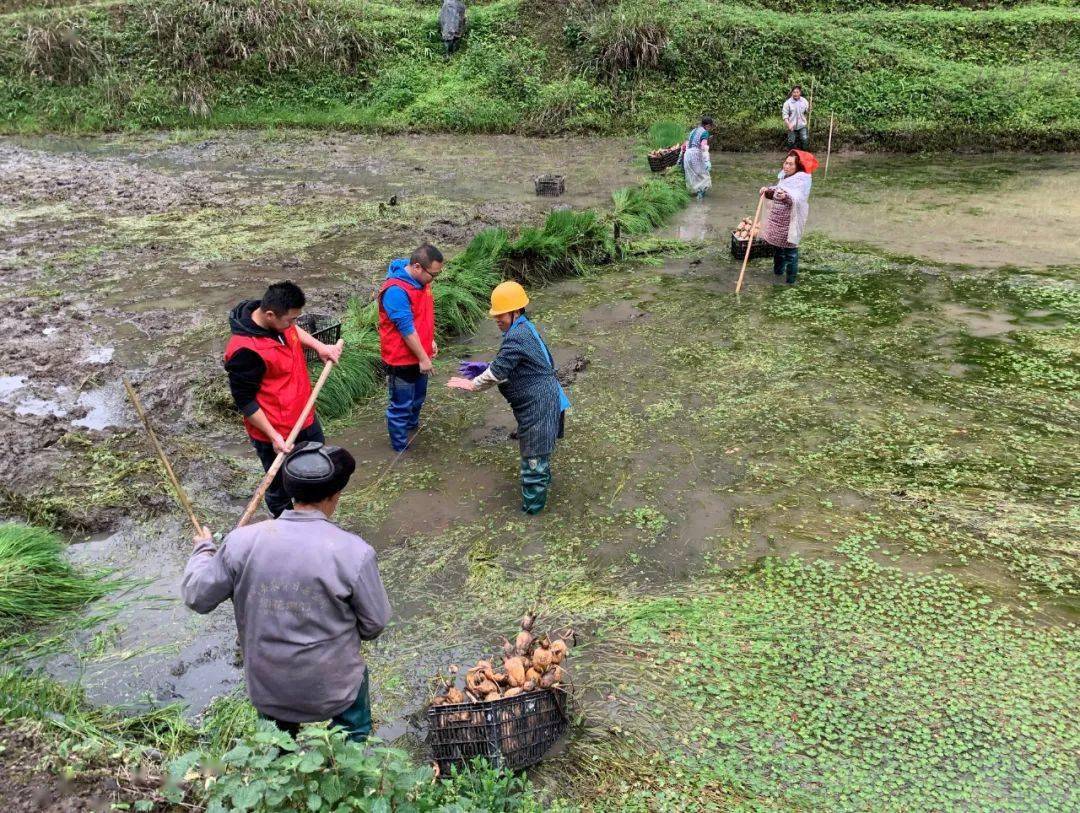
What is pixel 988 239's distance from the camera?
34.4 ft

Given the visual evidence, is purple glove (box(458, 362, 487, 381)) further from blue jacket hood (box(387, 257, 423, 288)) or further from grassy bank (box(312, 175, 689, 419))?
grassy bank (box(312, 175, 689, 419))

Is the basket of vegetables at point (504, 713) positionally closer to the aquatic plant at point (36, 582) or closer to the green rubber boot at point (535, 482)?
the green rubber boot at point (535, 482)

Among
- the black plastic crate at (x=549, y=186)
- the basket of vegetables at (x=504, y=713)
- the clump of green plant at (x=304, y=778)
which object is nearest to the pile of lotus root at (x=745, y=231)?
the black plastic crate at (x=549, y=186)

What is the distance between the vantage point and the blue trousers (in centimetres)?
585

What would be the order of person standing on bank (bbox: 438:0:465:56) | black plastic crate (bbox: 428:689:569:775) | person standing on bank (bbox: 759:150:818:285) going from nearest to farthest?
black plastic crate (bbox: 428:689:569:775) < person standing on bank (bbox: 759:150:818:285) < person standing on bank (bbox: 438:0:465:56)

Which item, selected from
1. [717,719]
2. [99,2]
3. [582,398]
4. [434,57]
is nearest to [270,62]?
[434,57]

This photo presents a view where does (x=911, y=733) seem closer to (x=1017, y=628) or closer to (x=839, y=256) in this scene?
(x=1017, y=628)

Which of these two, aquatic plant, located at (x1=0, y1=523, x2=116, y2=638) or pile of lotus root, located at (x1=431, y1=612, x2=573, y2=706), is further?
aquatic plant, located at (x1=0, y1=523, x2=116, y2=638)

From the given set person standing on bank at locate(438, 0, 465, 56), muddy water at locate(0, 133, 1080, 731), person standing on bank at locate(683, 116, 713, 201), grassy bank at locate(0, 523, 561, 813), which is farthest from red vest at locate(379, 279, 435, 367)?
person standing on bank at locate(438, 0, 465, 56)

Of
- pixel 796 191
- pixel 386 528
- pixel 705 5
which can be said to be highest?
pixel 705 5

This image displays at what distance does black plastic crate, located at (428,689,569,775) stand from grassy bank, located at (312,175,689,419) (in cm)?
373

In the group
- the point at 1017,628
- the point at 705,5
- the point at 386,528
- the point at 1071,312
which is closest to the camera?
the point at 1017,628

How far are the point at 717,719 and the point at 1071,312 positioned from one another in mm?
6841

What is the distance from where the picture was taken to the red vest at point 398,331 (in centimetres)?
559
